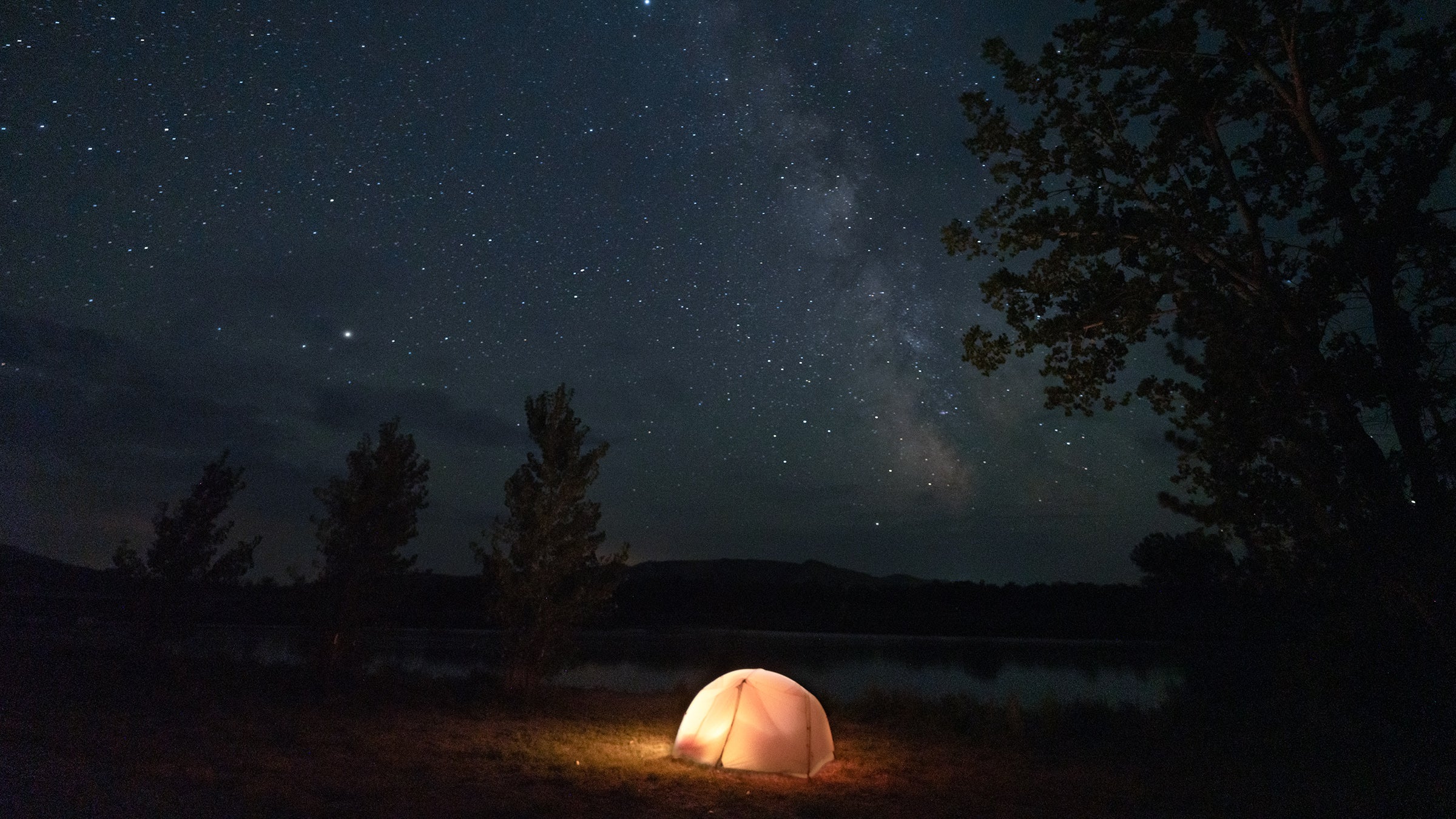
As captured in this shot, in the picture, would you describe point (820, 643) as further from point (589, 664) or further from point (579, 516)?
point (579, 516)

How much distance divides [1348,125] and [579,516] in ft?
48.7

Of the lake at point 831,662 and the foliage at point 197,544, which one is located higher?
the foliage at point 197,544

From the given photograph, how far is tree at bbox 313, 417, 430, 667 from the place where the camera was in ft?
53.5

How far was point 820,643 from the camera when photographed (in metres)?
50.2

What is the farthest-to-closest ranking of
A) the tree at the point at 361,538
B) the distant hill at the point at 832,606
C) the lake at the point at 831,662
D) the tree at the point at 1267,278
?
the distant hill at the point at 832,606
the lake at the point at 831,662
the tree at the point at 361,538
the tree at the point at 1267,278

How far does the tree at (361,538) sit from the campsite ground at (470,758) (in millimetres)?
1347

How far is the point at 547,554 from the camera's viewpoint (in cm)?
1752

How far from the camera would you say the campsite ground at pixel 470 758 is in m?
8.39

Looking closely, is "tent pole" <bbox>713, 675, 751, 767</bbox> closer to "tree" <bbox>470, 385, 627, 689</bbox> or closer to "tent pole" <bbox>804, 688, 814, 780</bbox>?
"tent pole" <bbox>804, 688, 814, 780</bbox>

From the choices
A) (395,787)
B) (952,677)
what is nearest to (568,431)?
(395,787)

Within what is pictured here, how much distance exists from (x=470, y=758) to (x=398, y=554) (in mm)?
6634

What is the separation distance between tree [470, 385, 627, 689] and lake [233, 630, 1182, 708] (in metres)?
1.03

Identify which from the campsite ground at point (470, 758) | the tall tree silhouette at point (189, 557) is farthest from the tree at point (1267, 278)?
the tall tree silhouette at point (189, 557)

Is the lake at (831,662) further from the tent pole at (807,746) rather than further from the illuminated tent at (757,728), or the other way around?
the tent pole at (807,746)
